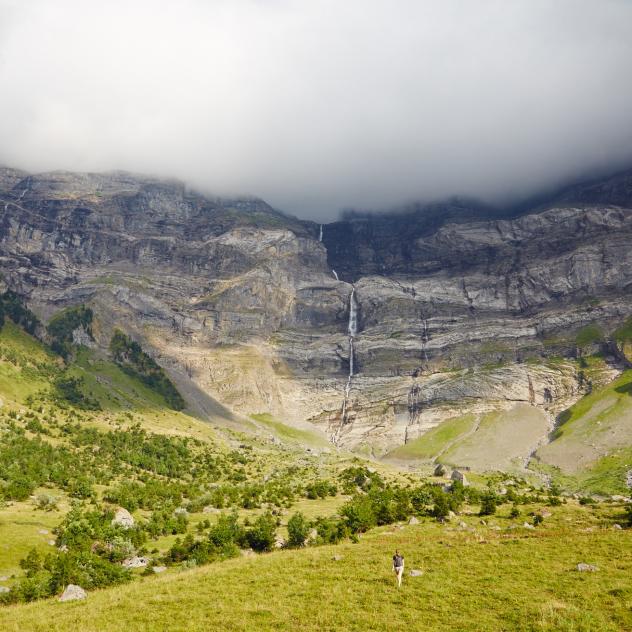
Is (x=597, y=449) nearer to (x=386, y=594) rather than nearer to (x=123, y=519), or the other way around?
(x=123, y=519)

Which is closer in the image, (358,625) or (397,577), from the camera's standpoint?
(358,625)

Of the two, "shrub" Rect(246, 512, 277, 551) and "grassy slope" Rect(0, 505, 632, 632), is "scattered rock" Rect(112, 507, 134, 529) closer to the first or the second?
"shrub" Rect(246, 512, 277, 551)

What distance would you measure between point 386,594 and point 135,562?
29389mm

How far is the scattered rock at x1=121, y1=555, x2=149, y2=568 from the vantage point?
46.8 meters

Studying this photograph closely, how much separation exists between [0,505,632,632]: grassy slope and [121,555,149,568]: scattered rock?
7.66 m

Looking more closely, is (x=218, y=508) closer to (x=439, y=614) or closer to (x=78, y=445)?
(x=439, y=614)

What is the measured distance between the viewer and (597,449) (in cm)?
16600

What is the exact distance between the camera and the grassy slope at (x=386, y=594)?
84.3ft

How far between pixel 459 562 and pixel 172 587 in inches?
825

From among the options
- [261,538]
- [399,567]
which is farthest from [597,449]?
[399,567]

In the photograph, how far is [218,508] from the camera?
80.9m

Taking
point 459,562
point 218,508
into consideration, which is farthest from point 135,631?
point 218,508

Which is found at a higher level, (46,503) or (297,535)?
(297,535)

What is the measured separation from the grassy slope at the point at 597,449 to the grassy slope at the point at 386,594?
10841 cm
